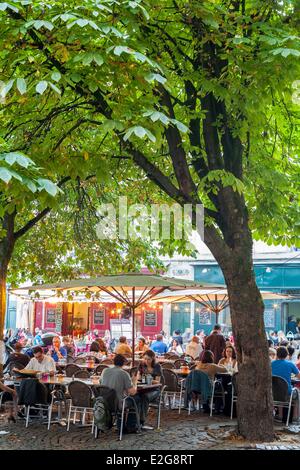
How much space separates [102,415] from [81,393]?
826mm

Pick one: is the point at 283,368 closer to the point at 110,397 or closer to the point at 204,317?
the point at 110,397

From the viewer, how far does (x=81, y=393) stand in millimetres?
11031

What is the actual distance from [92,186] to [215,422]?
7.21 m

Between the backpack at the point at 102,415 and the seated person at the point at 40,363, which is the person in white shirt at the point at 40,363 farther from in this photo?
the backpack at the point at 102,415

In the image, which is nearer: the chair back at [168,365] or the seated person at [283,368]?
the seated person at [283,368]

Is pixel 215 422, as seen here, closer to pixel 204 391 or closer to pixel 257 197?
pixel 204 391

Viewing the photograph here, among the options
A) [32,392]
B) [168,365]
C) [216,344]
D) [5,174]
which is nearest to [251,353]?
[32,392]

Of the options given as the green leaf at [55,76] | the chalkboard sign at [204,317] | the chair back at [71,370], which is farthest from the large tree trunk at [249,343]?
the chalkboard sign at [204,317]

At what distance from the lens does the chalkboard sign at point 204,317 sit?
33.7 metres

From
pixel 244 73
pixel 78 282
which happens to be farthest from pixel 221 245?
pixel 78 282

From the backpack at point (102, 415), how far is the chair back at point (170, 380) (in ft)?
9.95

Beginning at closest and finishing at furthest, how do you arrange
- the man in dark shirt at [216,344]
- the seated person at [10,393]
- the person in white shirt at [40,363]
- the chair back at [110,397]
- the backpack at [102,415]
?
the backpack at [102,415] → the chair back at [110,397] → the seated person at [10,393] → the person in white shirt at [40,363] → the man in dark shirt at [216,344]

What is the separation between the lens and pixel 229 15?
885 centimetres

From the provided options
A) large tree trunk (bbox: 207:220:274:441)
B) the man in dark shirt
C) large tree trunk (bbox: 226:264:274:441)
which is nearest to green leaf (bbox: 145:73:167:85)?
large tree trunk (bbox: 207:220:274:441)
